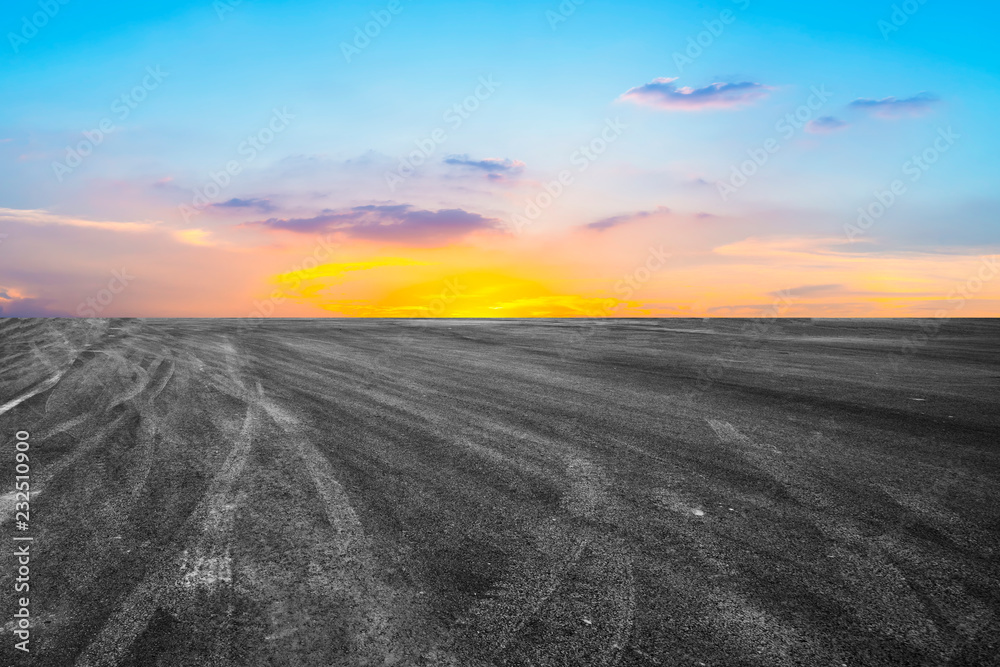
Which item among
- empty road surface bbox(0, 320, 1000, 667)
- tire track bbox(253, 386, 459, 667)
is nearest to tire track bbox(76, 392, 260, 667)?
empty road surface bbox(0, 320, 1000, 667)

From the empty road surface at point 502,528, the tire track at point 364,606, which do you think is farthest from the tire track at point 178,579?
the tire track at point 364,606

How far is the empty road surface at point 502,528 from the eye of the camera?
9.34 ft

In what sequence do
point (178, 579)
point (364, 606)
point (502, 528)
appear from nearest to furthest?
point (364, 606), point (178, 579), point (502, 528)

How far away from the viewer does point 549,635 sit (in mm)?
2848

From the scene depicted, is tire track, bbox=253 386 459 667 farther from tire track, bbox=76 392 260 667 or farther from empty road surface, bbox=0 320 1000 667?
tire track, bbox=76 392 260 667

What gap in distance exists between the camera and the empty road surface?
2848 mm

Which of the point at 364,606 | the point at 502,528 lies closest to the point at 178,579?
the point at 364,606

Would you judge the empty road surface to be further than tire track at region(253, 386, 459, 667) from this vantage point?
Yes

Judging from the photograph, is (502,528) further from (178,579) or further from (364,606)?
(178,579)

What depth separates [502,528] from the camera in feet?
13.6

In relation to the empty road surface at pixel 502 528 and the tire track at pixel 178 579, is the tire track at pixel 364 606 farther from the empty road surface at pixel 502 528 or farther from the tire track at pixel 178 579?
the tire track at pixel 178 579

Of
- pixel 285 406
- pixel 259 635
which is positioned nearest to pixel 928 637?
pixel 259 635

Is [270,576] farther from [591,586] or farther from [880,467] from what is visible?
[880,467]

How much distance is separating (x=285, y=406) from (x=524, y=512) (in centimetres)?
538
